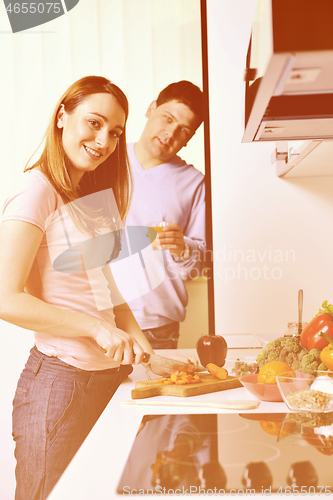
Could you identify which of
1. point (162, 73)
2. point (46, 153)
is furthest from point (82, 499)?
point (162, 73)

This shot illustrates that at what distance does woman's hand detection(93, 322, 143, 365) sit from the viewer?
99 cm

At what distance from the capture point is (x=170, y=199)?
1855 millimetres

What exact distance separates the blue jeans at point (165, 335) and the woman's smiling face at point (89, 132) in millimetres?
728

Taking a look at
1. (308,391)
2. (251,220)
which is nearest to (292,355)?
(308,391)

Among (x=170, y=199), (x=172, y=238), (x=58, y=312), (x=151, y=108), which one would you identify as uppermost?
(x=151, y=108)

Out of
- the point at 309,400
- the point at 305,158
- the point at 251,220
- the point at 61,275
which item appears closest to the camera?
the point at 309,400

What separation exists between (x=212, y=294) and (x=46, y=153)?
2.75ft

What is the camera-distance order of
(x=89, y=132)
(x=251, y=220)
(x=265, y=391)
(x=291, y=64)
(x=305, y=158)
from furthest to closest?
1. (x=251, y=220)
2. (x=89, y=132)
3. (x=305, y=158)
4. (x=265, y=391)
5. (x=291, y=64)

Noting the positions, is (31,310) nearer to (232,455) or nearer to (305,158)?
(232,455)

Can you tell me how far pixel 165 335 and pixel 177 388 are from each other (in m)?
0.88

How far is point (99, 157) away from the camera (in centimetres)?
141

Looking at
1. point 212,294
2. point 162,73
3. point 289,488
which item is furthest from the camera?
point 162,73

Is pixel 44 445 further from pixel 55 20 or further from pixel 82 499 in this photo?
pixel 55 20

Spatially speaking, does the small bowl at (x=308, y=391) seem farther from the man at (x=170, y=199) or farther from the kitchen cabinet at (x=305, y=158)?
the man at (x=170, y=199)
